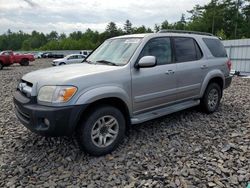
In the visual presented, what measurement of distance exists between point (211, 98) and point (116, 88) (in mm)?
2943

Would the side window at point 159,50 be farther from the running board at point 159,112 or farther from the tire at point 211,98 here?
the tire at point 211,98

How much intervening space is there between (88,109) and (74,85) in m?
0.41

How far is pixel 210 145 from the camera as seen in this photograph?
4.10 meters

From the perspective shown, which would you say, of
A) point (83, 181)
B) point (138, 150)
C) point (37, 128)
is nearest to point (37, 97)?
point (37, 128)

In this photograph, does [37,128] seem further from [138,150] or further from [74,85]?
[138,150]

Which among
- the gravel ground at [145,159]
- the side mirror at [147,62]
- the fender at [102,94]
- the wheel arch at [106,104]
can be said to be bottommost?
the gravel ground at [145,159]

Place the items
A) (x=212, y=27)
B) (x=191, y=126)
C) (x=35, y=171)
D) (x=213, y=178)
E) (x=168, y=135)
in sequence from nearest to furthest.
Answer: (x=213, y=178) < (x=35, y=171) < (x=168, y=135) < (x=191, y=126) < (x=212, y=27)

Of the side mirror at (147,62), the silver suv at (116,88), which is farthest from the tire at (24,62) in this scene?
the side mirror at (147,62)

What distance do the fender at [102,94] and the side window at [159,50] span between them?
0.80 meters

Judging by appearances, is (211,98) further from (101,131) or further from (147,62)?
(101,131)

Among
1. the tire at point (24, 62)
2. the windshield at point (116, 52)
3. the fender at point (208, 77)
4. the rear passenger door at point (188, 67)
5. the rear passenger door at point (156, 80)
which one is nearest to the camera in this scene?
the rear passenger door at point (156, 80)

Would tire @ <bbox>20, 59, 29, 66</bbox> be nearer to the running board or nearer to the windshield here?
the windshield

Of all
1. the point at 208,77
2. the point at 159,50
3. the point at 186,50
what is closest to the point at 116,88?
the point at 159,50

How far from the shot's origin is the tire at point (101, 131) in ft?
11.5
